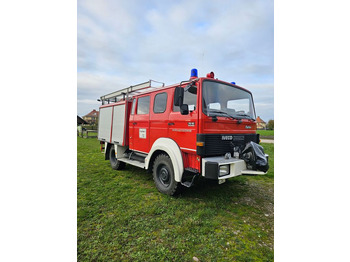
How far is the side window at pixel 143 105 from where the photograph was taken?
4.59m

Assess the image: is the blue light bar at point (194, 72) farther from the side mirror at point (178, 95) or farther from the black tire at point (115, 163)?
the black tire at point (115, 163)

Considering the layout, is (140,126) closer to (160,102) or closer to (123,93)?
(160,102)

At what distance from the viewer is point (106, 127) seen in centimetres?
634

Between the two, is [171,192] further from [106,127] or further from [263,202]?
[106,127]

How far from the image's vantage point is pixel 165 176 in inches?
151

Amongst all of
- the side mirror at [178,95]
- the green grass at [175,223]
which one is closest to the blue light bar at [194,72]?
the side mirror at [178,95]

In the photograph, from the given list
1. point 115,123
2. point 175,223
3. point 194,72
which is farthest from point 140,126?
point 175,223

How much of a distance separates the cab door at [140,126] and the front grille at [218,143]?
183cm

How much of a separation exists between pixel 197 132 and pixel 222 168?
75cm

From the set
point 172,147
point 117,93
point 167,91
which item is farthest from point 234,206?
point 117,93

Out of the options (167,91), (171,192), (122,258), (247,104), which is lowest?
(122,258)

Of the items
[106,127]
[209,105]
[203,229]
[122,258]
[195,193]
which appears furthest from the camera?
[106,127]

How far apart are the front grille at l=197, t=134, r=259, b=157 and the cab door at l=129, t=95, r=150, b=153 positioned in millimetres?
1835

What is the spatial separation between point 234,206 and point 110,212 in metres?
2.34
